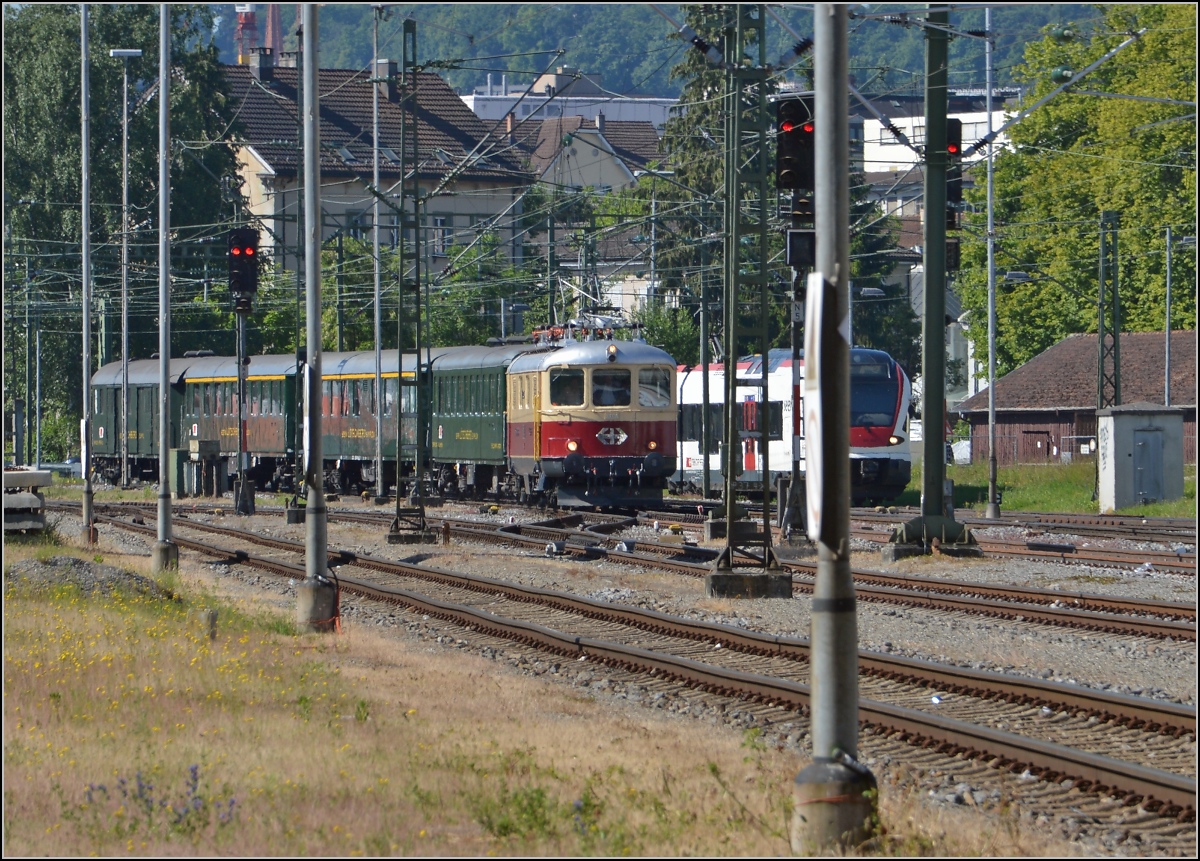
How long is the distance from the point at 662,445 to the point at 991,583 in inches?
612

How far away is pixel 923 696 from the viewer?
487 inches

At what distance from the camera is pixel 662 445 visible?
34.8 m

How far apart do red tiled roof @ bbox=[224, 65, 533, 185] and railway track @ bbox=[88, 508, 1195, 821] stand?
6702cm

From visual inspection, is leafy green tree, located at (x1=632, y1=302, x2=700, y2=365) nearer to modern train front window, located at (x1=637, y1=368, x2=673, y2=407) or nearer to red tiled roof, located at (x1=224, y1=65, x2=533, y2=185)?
red tiled roof, located at (x1=224, y1=65, x2=533, y2=185)

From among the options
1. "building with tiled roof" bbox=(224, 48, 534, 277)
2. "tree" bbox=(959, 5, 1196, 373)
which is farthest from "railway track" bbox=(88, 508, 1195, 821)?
"building with tiled roof" bbox=(224, 48, 534, 277)

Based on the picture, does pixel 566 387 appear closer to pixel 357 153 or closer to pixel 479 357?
pixel 479 357

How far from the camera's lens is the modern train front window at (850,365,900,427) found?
36.6 metres

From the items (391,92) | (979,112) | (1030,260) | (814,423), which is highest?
(979,112)

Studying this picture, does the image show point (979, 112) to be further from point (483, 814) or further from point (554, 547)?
point (483, 814)

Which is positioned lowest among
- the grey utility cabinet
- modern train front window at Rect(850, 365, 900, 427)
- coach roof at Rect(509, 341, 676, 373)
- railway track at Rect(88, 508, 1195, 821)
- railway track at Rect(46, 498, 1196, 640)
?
railway track at Rect(88, 508, 1195, 821)

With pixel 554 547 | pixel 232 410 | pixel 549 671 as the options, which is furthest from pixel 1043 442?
pixel 549 671

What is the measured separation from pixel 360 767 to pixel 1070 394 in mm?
53727

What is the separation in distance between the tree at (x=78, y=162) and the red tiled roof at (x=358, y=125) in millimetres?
12220

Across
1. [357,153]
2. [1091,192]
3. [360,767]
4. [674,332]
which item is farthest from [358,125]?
[360,767]
